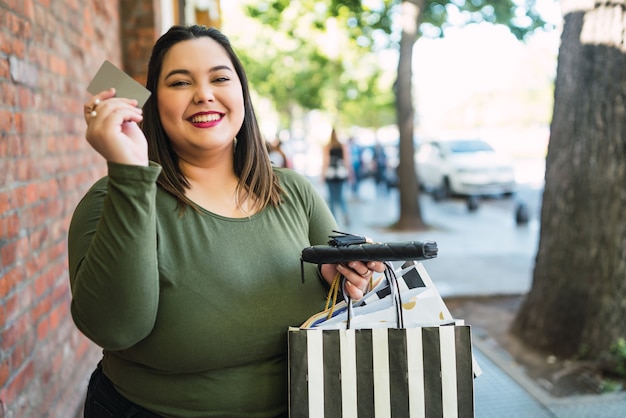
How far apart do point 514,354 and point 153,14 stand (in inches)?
155

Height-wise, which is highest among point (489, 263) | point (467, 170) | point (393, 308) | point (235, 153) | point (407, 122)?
Answer: point (407, 122)

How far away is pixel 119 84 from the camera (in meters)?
1.52

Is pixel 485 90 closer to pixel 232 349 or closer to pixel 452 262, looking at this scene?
pixel 452 262

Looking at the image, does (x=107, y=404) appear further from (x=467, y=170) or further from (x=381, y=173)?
(x=381, y=173)

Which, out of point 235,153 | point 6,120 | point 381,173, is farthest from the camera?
point 381,173

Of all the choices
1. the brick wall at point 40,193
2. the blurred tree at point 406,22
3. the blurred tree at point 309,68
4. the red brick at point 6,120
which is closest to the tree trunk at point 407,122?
the blurred tree at point 406,22

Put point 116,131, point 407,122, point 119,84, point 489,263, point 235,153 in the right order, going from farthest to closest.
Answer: point 407,122, point 489,263, point 235,153, point 119,84, point 116,131

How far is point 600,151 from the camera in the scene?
14.8 feet

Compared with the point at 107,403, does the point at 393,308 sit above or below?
above

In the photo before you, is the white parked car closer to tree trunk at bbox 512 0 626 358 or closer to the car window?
the car window

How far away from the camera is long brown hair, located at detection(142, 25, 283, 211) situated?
1733 mm

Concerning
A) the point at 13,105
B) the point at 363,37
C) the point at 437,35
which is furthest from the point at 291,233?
the point at 363,37

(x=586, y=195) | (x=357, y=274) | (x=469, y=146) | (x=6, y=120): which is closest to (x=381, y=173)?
(x=469, y=146)

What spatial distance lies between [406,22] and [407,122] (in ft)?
5.97
